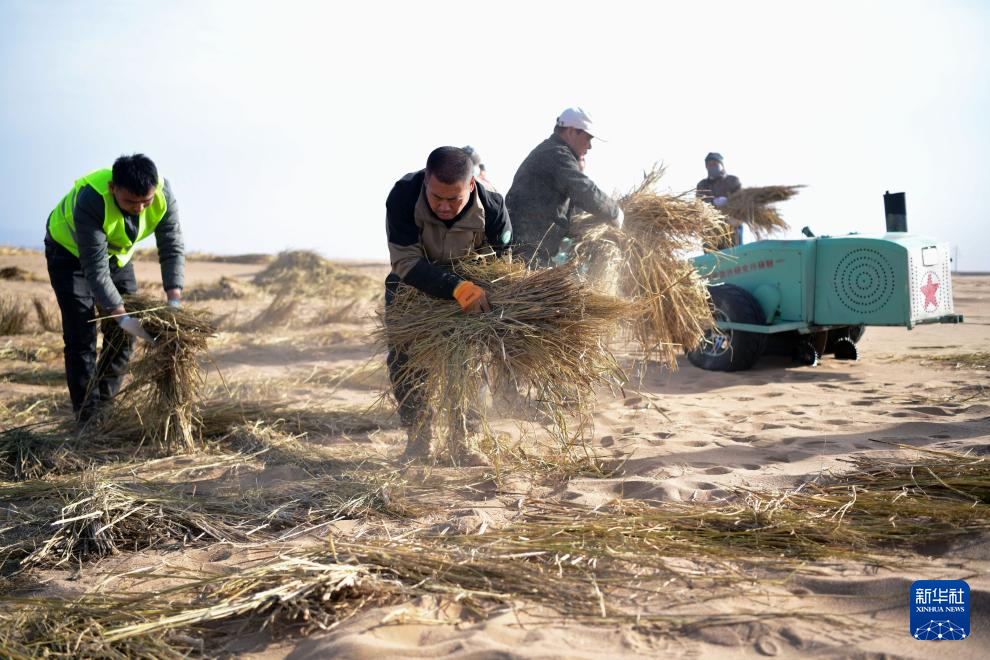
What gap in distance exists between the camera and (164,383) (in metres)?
3.86

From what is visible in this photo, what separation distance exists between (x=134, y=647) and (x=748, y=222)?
616cm

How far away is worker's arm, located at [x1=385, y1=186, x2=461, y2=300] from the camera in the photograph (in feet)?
10.7

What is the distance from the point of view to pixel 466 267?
3.34 meters

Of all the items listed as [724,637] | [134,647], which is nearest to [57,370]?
[134,647]

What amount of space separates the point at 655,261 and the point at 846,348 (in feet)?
8.69

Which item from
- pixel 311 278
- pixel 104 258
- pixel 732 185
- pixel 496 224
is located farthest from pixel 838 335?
pixel 311 278

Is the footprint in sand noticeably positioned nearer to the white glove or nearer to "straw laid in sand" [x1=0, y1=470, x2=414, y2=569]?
"straw laid in sand" [x1=0, y1=470, x2=414, y2=569]

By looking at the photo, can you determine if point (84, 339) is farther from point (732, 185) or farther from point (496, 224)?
point (732, 185)

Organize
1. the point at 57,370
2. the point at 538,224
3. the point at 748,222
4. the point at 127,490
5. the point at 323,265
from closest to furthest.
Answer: the point at 127,490
the point at 538,224
the point at 57,370
the point at 748,222
the point at 323,265

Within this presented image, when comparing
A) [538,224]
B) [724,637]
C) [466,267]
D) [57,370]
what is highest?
[538,224]

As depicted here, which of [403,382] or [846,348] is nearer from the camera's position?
[403,382]

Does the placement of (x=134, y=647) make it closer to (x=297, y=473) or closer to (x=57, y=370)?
(x=297, y=473)

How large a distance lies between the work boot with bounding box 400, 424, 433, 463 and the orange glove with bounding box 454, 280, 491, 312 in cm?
72

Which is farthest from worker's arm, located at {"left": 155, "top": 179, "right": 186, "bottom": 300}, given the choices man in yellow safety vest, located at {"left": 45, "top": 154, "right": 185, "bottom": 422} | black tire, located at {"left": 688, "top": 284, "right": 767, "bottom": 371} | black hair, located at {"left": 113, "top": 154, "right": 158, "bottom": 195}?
black tire, located at {"left": 688, "top": 284, "right": 767, "bottom": 371}
